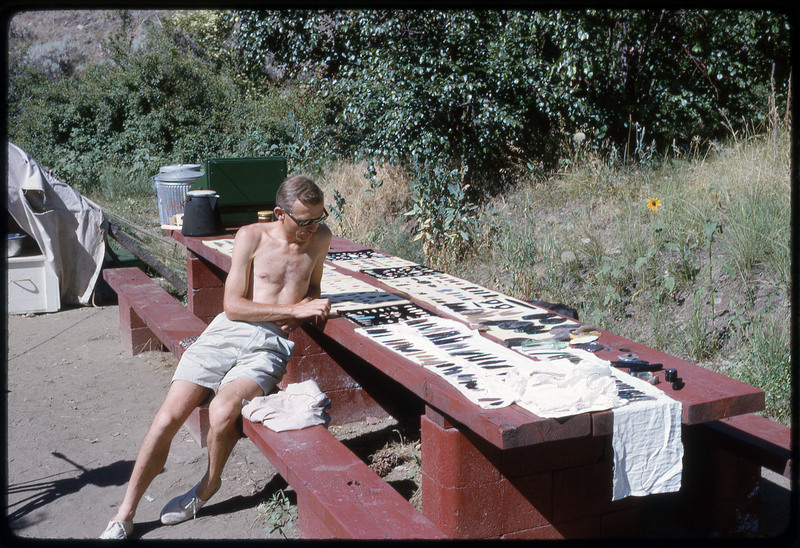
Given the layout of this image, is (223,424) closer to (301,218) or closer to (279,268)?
(279,268)

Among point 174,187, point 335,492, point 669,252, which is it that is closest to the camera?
point 335,492

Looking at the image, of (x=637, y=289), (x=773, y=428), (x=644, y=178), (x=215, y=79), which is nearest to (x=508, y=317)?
(x=773, y=428)

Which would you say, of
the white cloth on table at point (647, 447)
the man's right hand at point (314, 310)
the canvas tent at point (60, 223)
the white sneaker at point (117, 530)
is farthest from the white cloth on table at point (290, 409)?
the canvas tent at point (60, 223)

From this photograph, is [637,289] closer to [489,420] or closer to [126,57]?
[489,420]

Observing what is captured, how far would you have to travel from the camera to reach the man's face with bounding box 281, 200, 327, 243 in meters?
3.67

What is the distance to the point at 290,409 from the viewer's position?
11.3 ft

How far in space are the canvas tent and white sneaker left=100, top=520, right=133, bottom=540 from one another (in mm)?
5207

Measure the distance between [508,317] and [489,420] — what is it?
4.22 feet

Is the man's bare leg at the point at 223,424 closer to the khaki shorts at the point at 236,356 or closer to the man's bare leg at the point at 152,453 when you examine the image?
the khaki shorts at the point at 236,356

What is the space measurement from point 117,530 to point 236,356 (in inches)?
37.3

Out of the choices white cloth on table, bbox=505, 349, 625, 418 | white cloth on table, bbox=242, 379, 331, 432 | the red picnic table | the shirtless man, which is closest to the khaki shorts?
the shirtless man

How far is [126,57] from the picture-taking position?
17.1 meters

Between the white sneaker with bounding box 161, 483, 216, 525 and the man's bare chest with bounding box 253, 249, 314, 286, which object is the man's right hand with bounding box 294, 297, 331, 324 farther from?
the white sneaker with bounding box 161, 483, 216, 525

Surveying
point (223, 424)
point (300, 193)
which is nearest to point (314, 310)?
point (300, 193)
